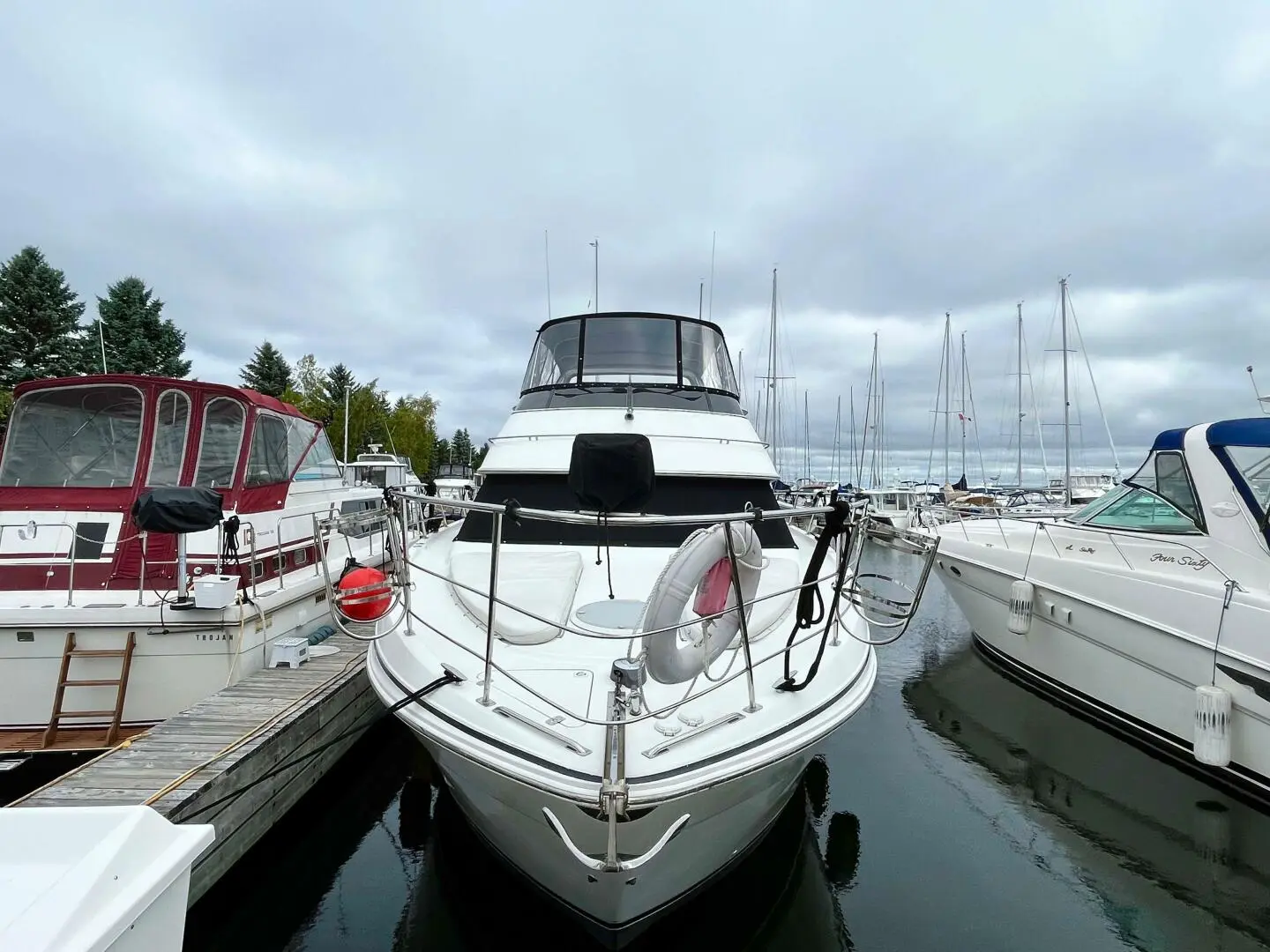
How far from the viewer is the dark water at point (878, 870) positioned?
12.2ft

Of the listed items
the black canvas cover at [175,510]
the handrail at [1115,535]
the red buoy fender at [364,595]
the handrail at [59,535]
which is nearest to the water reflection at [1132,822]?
the handrail at [1115,535]

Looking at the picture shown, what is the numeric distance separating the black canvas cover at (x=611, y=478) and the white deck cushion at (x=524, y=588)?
88cm

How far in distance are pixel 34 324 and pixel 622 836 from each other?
3278 centimetres

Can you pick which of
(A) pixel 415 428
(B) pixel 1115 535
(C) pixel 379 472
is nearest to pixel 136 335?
(A) pixel 415 428

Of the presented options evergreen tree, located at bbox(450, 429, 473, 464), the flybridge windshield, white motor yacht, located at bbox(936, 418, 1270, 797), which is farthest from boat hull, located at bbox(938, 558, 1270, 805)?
evergreen tree, located at bbox(450, 429, 473, 464)

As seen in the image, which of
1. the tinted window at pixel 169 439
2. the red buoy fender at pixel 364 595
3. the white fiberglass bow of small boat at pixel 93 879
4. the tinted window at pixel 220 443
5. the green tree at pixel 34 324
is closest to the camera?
the white fiberglass bow of small boat at pixel 93 879

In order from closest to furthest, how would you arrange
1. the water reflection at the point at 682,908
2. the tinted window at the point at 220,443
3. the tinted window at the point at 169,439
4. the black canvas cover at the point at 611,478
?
1. the black canvas cover at the point at 611,478
2. the water reflection at the point at 682,908
3. the tinted window at the point at 169,439
4. the tinted window at the point at 220,443

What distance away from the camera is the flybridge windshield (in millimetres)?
6680

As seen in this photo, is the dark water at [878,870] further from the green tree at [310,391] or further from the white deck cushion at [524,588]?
the green tree at [310,391]

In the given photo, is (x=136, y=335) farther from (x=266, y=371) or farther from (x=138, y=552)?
(x=138, y=552)

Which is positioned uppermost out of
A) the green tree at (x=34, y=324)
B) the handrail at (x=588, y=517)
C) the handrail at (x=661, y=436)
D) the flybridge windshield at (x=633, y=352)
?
the green tree at (x=34, y=324)

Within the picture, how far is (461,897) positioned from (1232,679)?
19.8ft

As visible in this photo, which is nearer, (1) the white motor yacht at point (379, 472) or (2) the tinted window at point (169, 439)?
(2) the tinted window at point (169, 439)

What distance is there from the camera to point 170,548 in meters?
5.70
